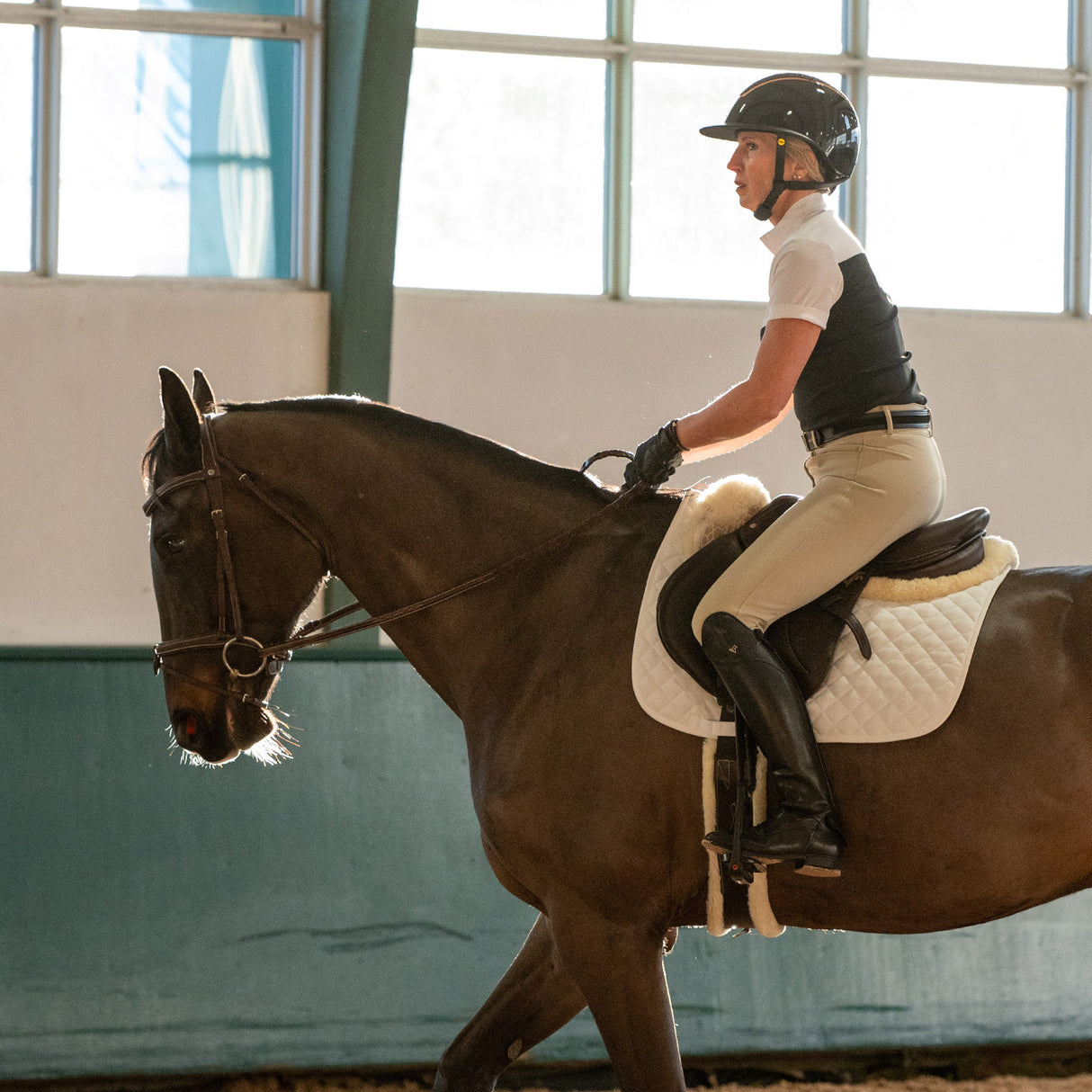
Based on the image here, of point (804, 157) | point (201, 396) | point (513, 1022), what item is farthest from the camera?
point (201, 396)

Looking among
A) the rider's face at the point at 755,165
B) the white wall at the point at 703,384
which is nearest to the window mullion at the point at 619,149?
the white wall at the point at 703,384

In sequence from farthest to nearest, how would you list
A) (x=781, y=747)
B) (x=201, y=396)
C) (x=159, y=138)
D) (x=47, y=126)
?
1. (x=159, y=138)
2. (x=47, y=126)
3. (x=201, y=396)
4. (x=781, y=747)

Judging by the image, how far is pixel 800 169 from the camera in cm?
250

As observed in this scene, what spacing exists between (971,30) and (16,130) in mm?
4214

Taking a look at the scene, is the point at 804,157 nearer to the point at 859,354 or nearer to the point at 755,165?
the point at 755,165

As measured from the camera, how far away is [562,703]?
246 centimetres

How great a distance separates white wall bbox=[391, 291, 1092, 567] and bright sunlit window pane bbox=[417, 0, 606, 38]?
121 cm

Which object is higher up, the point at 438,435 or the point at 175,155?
the point at 175,155

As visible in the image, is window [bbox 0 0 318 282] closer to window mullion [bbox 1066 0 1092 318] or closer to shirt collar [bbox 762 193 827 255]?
shirt collar [bbox 762 193 827 255]

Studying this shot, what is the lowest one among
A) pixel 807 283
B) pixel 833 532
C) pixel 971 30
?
pixel 833 532

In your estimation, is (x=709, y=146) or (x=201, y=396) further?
(x=709, y=146)

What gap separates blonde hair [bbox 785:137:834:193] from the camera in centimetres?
249

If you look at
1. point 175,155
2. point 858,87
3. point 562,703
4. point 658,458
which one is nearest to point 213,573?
point 562,703

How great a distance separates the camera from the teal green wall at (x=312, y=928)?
4207 mm
